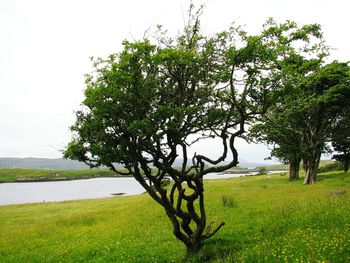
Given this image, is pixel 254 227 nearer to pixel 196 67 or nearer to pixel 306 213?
pixel 306 213

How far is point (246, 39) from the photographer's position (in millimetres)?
12898

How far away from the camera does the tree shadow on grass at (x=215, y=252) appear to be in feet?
46.7

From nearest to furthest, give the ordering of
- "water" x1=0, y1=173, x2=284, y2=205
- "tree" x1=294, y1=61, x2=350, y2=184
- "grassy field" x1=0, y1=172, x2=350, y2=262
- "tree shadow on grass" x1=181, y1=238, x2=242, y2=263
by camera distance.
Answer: "grassy field" x1=0, y1=172, x2=350, y2=262 → "tree shadow on grass" x1=181, y1=238, x2=242, y2=263 → "tree" x1=294, y1=61, x2=350, y2=184 → "water" x1=0, y1=173, x2=284, y2=205

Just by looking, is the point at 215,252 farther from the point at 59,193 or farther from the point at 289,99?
the point at 59,193

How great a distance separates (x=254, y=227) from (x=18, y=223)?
98.3 feet

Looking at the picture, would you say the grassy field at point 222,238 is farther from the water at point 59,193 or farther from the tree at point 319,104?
the water at point 59,193

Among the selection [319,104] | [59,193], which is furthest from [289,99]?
[59,193]

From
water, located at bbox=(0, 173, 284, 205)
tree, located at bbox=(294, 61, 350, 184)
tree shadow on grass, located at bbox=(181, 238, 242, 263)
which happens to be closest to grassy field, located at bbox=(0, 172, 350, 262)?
tree shadow on grass, located at bbox=(181, 238, 242, 263)

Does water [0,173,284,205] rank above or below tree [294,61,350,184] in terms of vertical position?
below

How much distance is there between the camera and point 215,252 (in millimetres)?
14773

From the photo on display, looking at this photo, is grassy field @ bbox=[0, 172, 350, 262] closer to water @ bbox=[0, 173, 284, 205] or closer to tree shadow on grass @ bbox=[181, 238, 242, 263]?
tree shadow on grass @ bbox=[181, 238, 242, 263]

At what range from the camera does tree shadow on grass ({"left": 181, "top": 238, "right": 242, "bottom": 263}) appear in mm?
14232

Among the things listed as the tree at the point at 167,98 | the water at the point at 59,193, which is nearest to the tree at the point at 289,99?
the tree at the point at 167,98

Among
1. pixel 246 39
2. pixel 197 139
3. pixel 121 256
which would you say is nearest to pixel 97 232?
pixel 121 256
